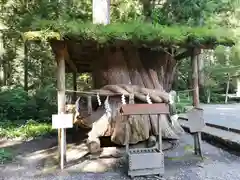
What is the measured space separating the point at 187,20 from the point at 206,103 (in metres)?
11.5

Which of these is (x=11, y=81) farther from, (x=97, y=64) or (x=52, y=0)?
(x=97, y=64)

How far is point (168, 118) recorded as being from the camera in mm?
5980

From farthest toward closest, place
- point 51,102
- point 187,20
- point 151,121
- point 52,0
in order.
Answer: point 51,102, point 52,0, point 187,20, point 151,121

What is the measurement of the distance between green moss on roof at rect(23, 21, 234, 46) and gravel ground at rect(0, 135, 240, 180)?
204 centimetres

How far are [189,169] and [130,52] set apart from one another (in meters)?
2.65

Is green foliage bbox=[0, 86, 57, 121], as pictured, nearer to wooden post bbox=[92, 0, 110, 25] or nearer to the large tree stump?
the large tree stump

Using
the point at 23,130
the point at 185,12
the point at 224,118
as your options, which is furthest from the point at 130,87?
the point at 224,118

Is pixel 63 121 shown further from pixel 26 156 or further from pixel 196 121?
pixel 196 121

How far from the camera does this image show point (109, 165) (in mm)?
4691

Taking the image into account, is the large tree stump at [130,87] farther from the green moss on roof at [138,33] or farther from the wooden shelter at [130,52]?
the green moss on roof at [138,33]

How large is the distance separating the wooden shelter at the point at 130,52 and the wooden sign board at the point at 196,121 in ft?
1.64

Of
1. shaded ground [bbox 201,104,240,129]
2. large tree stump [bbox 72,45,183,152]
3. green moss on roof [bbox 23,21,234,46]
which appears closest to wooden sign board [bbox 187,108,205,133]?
large tree stump [bbox 72,45,183,152]

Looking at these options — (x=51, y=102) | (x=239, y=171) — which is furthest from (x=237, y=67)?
(x=239, y=171)

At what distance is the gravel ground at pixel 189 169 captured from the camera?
405cm
